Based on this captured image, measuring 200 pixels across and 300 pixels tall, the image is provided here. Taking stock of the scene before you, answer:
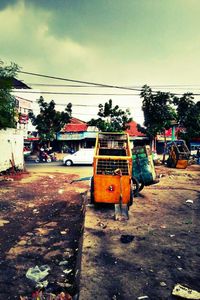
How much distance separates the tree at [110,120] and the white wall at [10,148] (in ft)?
42.1

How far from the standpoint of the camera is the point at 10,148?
1731cm

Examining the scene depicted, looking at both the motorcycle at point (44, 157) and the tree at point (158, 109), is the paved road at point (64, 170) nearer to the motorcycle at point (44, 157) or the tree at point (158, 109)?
the motorcycle at point (44, 157)

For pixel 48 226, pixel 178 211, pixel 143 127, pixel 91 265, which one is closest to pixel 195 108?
pixel 143 127

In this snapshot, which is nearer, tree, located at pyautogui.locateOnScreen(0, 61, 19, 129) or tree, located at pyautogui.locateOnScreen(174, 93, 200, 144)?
tree, located at pyautogui.locateOnScreen(0, 61, 19, 129)

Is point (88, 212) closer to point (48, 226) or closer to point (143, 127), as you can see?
point (48, 226)

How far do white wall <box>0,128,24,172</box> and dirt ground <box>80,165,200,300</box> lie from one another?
411 inches

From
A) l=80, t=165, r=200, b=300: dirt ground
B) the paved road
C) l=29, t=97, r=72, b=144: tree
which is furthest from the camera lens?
l=29, t=97, r=72, b=144: tree

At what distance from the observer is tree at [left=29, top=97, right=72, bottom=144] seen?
3278 cm

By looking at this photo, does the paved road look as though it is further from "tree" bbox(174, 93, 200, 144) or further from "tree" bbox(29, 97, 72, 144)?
"tree" bbox(174, 93, 200, 144)

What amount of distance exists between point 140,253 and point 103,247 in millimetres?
739

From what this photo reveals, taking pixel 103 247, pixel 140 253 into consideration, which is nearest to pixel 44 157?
pixel 103 247

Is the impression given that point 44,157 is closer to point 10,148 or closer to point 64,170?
point 64,170

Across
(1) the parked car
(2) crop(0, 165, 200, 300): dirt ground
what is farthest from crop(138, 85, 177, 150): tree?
(2) crop(0, 165, 200, 300): dirt ground

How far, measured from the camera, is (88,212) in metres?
7.41
